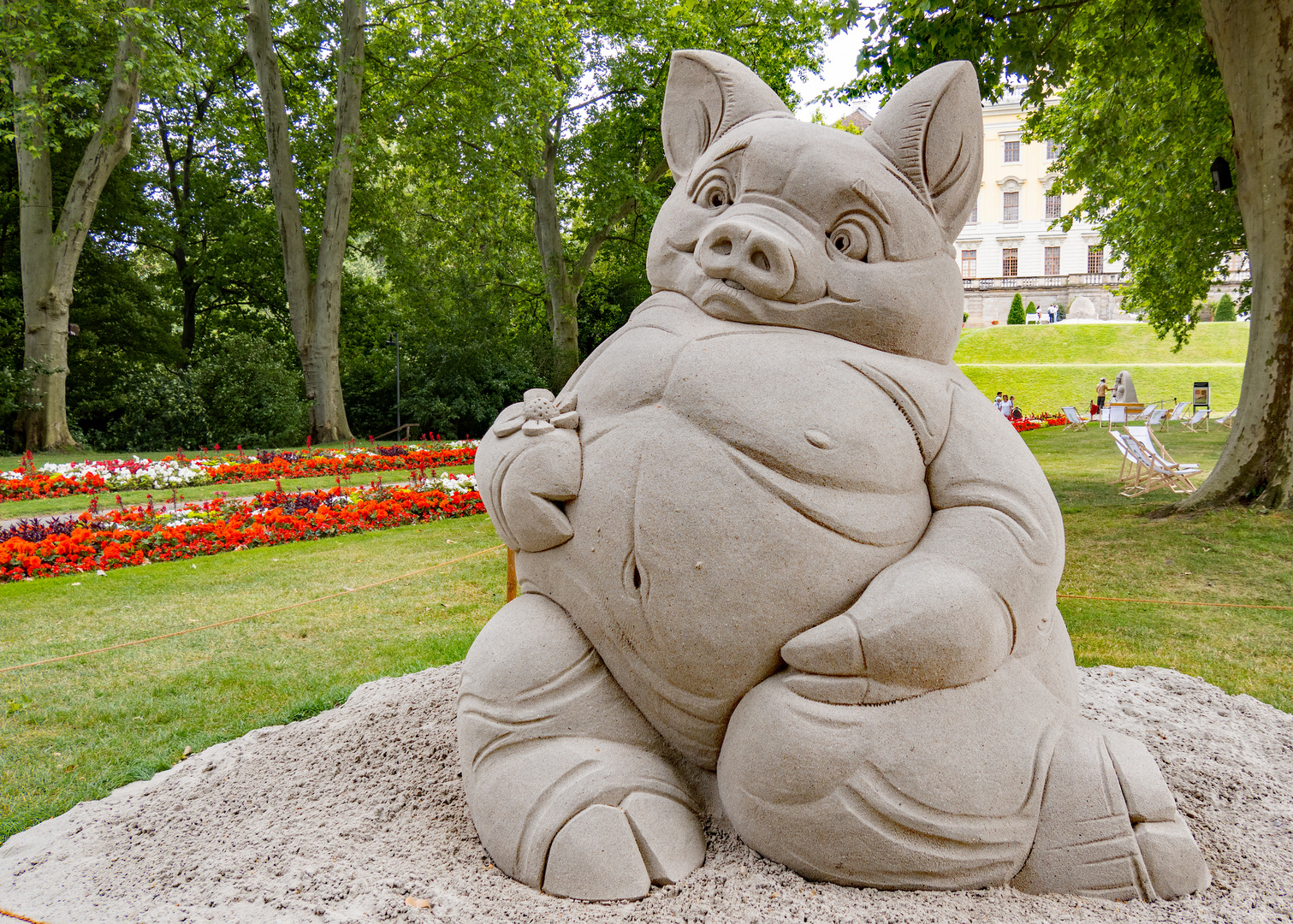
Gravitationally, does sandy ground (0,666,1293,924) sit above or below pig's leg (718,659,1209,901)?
below

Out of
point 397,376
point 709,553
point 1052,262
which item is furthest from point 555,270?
point 1052,262

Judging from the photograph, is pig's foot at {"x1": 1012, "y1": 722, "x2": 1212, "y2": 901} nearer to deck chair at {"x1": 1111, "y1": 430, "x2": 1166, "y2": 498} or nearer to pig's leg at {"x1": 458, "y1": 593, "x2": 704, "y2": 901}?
pig's leg at {"x1": 458, "y1": 593, "x2": 704, "y2": 901}

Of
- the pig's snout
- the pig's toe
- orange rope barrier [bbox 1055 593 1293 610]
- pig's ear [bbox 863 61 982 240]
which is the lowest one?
orange rope barrier [bbox 1055 593 1293 610]

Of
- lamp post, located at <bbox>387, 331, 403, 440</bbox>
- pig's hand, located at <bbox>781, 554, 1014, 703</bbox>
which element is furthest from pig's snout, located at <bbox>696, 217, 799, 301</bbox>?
A: lamp post, located at <bbox>387, 331, 403, 440</bbox>

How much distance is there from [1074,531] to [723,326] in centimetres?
774

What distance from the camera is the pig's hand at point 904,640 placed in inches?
89.7

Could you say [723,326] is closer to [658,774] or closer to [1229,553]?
[658,774]

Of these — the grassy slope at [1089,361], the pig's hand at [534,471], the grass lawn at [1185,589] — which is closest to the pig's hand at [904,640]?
the pig's hand at [534,471]

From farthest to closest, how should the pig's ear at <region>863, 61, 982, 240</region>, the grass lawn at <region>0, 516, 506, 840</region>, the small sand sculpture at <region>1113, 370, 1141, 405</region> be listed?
1. the small sand sculpture at <region>1113, 370, 1141, 405</region>
2. the grass lawn at <region>0, 516, 506, 840</region>
3. the pig's ear at <region>863, 61, 982, 240</region>

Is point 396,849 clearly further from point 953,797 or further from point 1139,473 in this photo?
point 1139,473

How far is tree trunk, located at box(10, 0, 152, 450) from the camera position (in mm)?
15109

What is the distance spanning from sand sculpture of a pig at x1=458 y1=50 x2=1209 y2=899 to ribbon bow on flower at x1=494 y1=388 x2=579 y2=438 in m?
0.02

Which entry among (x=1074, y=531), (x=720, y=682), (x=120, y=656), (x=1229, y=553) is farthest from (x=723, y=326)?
(x=1074, y=531)

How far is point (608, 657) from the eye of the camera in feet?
8.75
